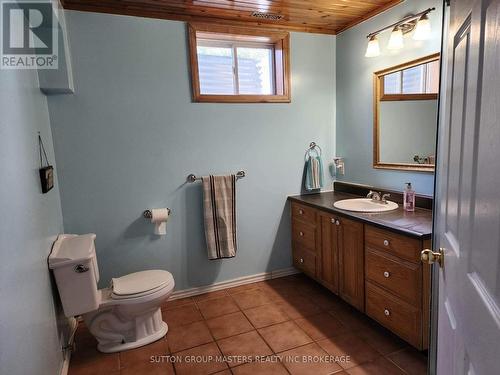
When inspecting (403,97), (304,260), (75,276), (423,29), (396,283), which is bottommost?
(304,260)

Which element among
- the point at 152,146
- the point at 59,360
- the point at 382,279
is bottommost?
the point at 59,360

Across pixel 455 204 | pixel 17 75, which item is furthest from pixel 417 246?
pixel 17 75

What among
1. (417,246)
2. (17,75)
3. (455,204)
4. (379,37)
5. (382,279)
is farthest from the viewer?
(379,37)

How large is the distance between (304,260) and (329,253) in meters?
0.44

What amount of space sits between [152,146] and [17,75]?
1.07 metres

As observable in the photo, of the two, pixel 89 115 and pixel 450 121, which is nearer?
pixel 450 121

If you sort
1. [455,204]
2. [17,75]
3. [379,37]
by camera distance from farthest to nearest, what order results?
[379,37] < [17,75] < [455,204]

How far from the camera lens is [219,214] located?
2740 millimetres

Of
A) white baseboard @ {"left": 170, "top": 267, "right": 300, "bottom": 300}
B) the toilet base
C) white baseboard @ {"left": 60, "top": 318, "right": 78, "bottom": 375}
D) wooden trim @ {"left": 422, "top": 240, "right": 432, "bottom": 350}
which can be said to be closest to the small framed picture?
white baseboard @ {"left": 60, "top": 318, "right": 78, "bottom": 375}

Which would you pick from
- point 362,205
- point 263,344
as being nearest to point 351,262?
point 362,205

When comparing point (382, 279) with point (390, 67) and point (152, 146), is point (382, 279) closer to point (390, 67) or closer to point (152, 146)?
point (390, 67)

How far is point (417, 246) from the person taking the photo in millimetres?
1765

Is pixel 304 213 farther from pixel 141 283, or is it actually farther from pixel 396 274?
pixel 141 283

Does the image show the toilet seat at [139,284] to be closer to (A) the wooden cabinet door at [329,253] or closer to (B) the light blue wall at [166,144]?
(B) the light blue wall at [166,144]
